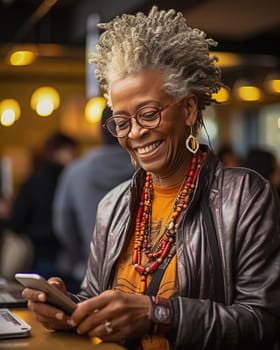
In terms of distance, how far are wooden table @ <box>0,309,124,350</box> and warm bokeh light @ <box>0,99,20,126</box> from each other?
8.77 m

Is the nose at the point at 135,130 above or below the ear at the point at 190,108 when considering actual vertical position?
below

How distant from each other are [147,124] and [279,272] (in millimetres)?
492

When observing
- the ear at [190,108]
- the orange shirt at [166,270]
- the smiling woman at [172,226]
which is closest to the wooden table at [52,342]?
the smiling woman at [172,226]

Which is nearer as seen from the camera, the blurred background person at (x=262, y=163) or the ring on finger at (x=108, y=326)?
the ring on finger at (x=108, y=326)

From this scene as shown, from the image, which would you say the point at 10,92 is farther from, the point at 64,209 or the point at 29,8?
the point at 64,209

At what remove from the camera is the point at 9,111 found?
10945 millimetres

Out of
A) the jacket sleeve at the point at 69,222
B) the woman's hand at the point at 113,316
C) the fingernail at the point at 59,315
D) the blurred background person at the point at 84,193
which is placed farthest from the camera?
the jacket sleeve at the point at 69,222

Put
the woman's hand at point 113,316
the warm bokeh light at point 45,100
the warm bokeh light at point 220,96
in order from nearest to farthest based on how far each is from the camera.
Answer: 1. the woman's hand at point 113,316
2. the warm bokeh light at point 220,96
3. the warm bokeh light at point 45,100

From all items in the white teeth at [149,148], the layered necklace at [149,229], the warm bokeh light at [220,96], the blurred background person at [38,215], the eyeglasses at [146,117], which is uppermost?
the warm bokeh light at [220,96]

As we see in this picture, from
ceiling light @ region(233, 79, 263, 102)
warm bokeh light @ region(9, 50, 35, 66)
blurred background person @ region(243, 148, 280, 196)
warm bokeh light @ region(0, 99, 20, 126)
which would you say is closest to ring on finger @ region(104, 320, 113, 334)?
blurred background person @ region(243, 148, 280, 196)

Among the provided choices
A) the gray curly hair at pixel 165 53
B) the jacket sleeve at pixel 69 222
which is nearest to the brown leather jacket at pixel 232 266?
the gray curly hair at pixel 165 53

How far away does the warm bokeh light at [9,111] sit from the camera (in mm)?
10812

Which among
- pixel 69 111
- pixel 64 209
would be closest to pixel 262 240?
pixel 64 209

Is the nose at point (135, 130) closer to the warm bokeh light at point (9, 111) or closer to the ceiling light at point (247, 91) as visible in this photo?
the ceiling light at point (247, 91)
